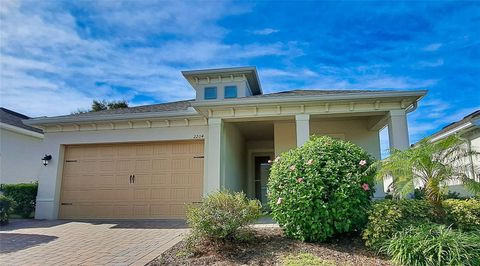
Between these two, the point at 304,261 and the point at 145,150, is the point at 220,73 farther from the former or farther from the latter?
the point at 304,261

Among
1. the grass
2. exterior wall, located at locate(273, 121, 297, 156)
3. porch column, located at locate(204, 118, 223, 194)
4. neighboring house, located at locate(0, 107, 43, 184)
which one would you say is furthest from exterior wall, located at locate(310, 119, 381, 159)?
neighboring house, located at locate(0, 107, 43, 184)

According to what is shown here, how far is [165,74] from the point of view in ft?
36.6

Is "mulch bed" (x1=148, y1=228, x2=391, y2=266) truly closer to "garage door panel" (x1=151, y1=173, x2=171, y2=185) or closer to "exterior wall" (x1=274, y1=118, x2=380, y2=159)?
"garage door panel" (x1=151, y1=173, x2=171, y2=185)

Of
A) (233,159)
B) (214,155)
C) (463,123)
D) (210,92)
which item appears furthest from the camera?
(210,92)

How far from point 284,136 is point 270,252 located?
6.00 metres

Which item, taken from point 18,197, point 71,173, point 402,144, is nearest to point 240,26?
point 402,144

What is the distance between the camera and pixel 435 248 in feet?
13.0

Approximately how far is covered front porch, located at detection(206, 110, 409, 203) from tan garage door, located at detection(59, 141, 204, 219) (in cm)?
87

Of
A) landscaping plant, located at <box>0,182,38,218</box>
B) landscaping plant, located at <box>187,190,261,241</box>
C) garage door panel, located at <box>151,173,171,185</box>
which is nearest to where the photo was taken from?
landscaping plant, located at <box>187,190,261,241</box>

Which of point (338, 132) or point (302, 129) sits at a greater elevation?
point (338, 132)

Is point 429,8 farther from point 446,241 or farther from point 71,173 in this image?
point 71,173

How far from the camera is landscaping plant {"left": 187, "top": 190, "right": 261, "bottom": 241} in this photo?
16.2 ft

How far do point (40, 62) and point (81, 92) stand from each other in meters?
3.56

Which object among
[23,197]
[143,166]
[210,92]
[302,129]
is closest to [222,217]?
[302,129]
